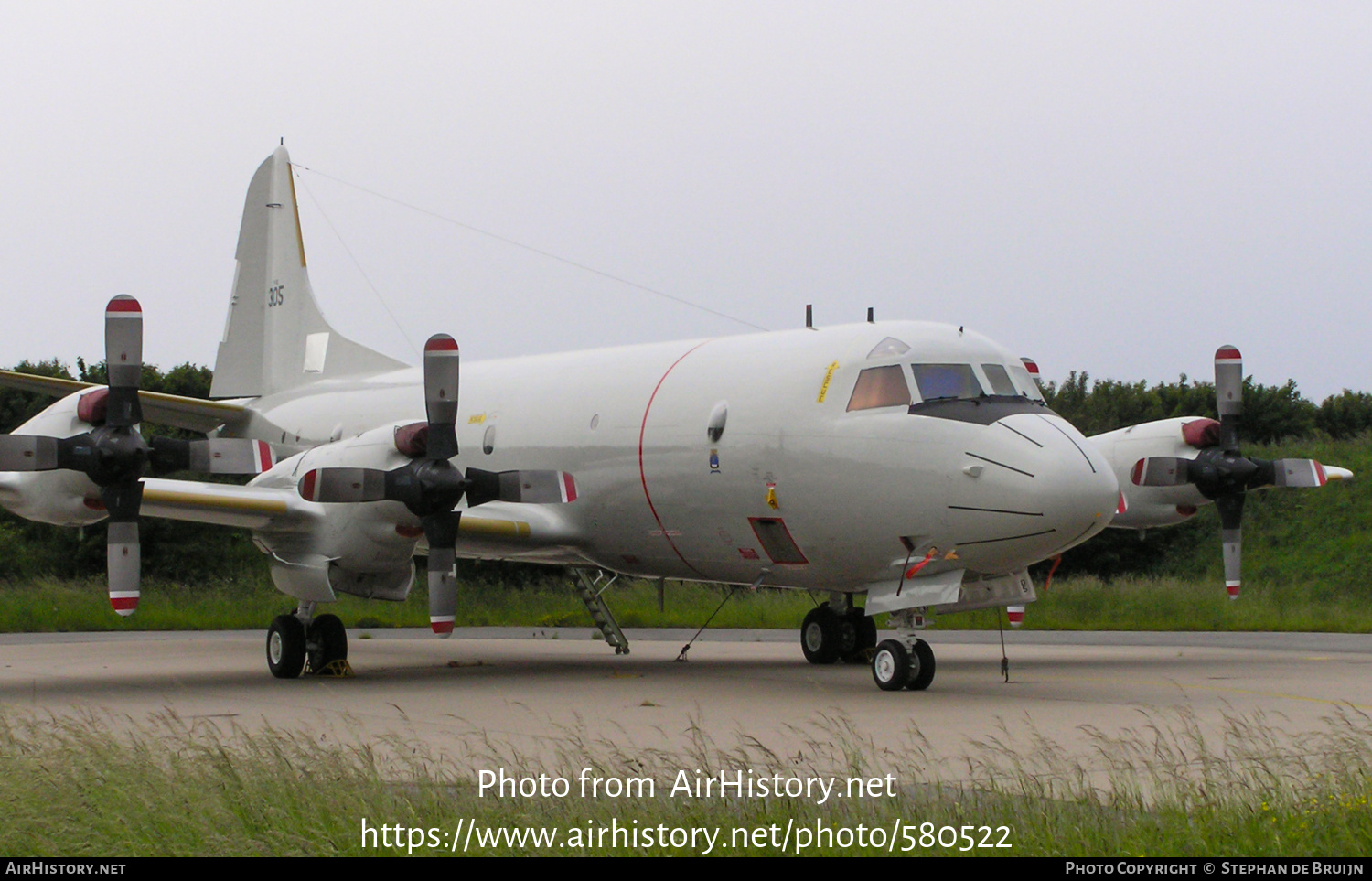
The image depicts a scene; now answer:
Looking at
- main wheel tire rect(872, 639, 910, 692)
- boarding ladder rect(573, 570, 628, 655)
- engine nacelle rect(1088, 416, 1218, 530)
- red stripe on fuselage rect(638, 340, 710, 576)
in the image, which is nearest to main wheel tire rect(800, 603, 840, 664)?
red stripe on fuselage rect(638, 340, 710, 576)

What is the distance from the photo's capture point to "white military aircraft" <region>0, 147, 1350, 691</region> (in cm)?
1325

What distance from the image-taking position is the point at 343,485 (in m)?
14.1

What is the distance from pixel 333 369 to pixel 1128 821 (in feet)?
59.8

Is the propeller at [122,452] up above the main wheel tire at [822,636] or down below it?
above

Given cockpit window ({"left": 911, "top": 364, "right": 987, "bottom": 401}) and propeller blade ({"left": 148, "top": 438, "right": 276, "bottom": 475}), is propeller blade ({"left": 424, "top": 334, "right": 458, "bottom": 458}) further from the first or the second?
cockpit window ({"left": 911, "top": 364, "right": 987, "bottom": 401})

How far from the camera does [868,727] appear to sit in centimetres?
1089

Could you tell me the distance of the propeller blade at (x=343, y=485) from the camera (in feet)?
45.9

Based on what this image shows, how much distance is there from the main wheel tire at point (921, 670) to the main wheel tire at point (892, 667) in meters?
0.07

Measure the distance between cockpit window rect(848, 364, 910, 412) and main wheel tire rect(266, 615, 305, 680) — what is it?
21.9 feet

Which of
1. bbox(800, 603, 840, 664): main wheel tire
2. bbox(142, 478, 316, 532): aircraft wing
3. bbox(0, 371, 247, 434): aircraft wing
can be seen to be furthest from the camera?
bbox(0, 371, 247, 434): aircraft wing

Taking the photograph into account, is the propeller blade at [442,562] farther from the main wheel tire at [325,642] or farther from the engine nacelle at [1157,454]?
the engine nacelle at [1157,454]

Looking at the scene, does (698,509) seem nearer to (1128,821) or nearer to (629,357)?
(629,357)

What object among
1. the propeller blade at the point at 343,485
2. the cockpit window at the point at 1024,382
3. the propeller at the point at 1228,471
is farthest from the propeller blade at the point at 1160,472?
the propeller blade at the point at 343,485
